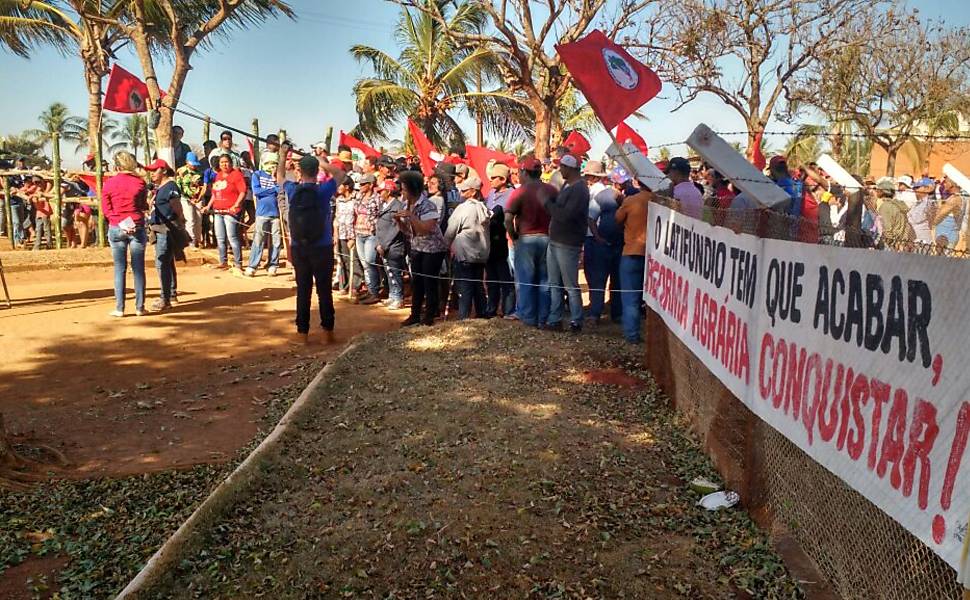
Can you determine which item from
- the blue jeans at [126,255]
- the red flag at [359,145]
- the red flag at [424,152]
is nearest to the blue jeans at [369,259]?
the red flag at [424,152]

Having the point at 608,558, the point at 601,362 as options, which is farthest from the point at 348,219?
the point at 608,558

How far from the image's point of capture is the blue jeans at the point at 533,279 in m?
9.52

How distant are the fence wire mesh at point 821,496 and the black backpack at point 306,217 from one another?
486 centimetres

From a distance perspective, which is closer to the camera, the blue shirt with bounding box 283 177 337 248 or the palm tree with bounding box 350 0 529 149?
the blue shirt with bounding box 283 177 337 248

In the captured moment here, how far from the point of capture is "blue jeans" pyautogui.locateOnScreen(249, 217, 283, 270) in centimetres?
1433

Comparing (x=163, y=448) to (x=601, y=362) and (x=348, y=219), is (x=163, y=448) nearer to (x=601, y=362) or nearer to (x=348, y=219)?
(x=601, y=362)

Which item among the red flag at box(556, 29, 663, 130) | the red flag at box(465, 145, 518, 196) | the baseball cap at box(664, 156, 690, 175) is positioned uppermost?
the red flag at box(556, 29, 663, 130)

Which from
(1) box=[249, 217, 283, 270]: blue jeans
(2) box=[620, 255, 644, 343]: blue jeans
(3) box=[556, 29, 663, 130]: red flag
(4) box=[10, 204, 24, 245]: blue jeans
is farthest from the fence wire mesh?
(4) box=[10, 204, 24, 245]: blue jeans

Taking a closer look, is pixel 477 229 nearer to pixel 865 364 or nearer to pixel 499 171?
pixel 499 171

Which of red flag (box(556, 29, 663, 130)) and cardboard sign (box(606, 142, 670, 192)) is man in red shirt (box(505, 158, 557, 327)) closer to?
cardboard sign (box(606, 142, 670, 192))

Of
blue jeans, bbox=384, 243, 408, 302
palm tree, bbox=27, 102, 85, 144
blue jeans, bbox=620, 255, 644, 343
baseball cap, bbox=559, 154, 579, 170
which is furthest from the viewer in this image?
palm tree, bbox=27, 102, 85, 144

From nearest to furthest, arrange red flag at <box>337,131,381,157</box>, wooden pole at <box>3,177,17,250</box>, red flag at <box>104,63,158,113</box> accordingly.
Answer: red flag at <box>337,131,381,157</box> < red flag at <box>104,63,158,113</box> < wooden pole at <box>3,177,17,250</box>

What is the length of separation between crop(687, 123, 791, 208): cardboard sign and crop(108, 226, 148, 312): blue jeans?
7.57m

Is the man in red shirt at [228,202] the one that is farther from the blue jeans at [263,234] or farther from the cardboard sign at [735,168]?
the cardboard sign at [735,168]
